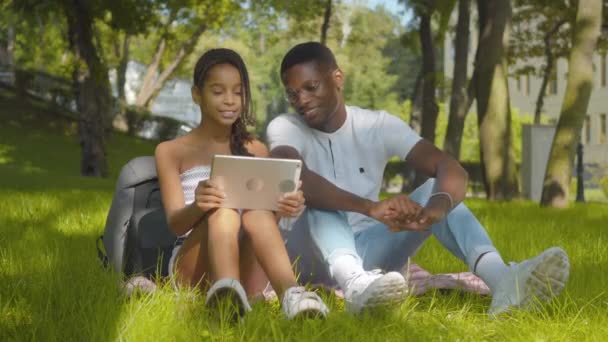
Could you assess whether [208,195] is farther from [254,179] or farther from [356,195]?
[356,195]

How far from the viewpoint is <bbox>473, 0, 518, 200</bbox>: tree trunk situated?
15.5 meters

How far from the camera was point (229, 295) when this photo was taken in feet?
12.7

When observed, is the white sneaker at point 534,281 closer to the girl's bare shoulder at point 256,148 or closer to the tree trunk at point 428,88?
the girl's bare shoulder at point 256,148

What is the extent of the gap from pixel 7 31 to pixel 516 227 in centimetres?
4374

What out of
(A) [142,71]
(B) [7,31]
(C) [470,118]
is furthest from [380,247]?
(A) [142,71]

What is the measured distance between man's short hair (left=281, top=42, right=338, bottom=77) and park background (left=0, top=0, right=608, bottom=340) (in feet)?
2.14

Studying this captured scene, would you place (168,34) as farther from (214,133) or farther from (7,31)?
(7,31)

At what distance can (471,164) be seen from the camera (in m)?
35.8

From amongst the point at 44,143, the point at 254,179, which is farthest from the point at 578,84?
the point at 44,143

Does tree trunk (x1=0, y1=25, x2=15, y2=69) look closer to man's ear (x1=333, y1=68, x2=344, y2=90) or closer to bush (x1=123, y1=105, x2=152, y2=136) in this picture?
bush (x1=123, y1=105, x2=152, y2=136)

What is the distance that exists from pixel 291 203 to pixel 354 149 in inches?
36.7

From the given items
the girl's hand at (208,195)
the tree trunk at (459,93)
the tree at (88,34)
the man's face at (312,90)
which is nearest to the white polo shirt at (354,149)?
the man's face at (312,90)

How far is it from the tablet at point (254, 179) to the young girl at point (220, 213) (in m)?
0.04

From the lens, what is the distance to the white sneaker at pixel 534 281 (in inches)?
159
